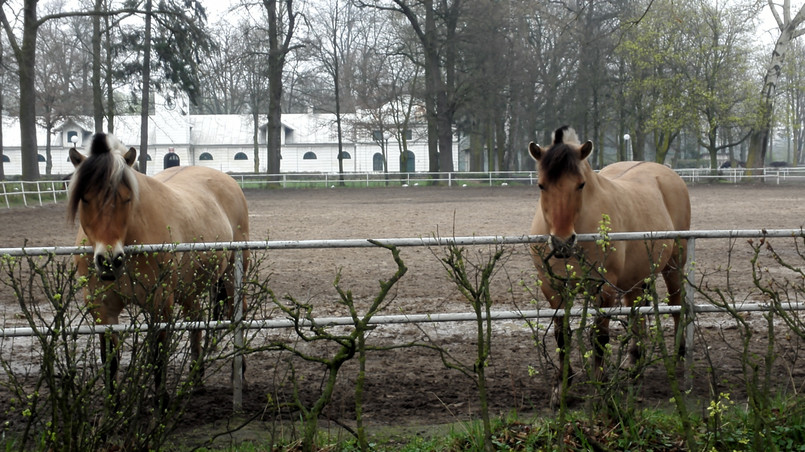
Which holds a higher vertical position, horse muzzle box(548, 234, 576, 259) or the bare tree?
the bare tree

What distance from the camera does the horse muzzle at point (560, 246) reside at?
4.41m

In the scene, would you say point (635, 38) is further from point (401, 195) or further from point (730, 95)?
point (401, 195)

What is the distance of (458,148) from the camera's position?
2547 inches

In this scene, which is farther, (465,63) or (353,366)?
(465,63)

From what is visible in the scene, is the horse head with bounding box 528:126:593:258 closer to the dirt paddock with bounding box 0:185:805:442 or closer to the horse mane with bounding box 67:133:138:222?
the dirt paddock with bounding box 0:185:805:442

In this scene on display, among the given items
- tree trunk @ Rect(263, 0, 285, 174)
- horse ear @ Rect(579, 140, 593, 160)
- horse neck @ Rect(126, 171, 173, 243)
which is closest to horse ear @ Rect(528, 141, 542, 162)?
horse ear @ Rect(579, 140, 593, 160)

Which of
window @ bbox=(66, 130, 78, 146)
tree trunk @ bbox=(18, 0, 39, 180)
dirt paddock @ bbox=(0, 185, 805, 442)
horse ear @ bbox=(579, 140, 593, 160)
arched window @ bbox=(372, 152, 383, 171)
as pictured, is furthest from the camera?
arched window @ bbox=(372, 152, 383, 171)

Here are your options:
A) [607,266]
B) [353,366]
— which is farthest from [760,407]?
[353,366]

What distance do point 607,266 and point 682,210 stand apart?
205 cm

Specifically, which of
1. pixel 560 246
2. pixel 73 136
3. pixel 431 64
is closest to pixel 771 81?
pixel 431 64

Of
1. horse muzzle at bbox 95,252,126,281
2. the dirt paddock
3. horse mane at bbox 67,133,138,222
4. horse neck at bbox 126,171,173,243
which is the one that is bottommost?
the dirt paddock

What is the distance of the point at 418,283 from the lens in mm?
9141

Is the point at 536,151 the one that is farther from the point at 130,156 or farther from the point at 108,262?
the point at 108,262

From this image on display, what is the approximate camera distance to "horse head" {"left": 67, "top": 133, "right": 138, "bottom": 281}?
4.12 meters
